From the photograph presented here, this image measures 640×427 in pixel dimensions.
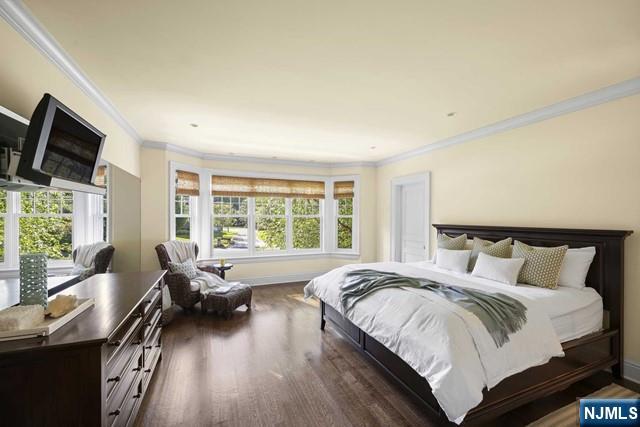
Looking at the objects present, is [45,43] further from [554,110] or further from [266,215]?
[554,110]

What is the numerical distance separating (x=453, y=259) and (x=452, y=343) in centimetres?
196

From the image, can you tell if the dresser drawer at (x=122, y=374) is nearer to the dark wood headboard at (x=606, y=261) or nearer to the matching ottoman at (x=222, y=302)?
the matching ottoman at (x=222, y=302)

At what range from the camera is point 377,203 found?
5.95 metres

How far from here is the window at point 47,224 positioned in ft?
12.5

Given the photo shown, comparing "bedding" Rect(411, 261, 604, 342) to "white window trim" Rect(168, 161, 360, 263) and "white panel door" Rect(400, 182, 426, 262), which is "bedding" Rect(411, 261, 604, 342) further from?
"white window trim" Rect(168, 161, 360, 263)

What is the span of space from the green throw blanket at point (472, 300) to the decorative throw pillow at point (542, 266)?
75cm

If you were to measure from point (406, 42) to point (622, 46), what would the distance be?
59.3 inches

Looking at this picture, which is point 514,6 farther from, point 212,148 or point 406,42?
point 212,148

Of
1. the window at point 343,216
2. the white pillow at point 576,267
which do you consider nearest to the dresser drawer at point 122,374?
the white pillow at point 576,267

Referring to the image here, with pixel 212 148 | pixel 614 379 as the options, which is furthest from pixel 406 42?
pixel 212 148

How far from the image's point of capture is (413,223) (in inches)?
201

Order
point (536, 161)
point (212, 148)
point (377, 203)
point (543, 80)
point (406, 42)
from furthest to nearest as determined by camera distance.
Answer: point (377, 203)
point (212, 148)
point (536, 161)
point (543, 80)
point (406, 42)

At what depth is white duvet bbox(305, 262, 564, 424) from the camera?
164 cm

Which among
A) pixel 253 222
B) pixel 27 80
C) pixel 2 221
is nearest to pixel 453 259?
pixel 253 222
